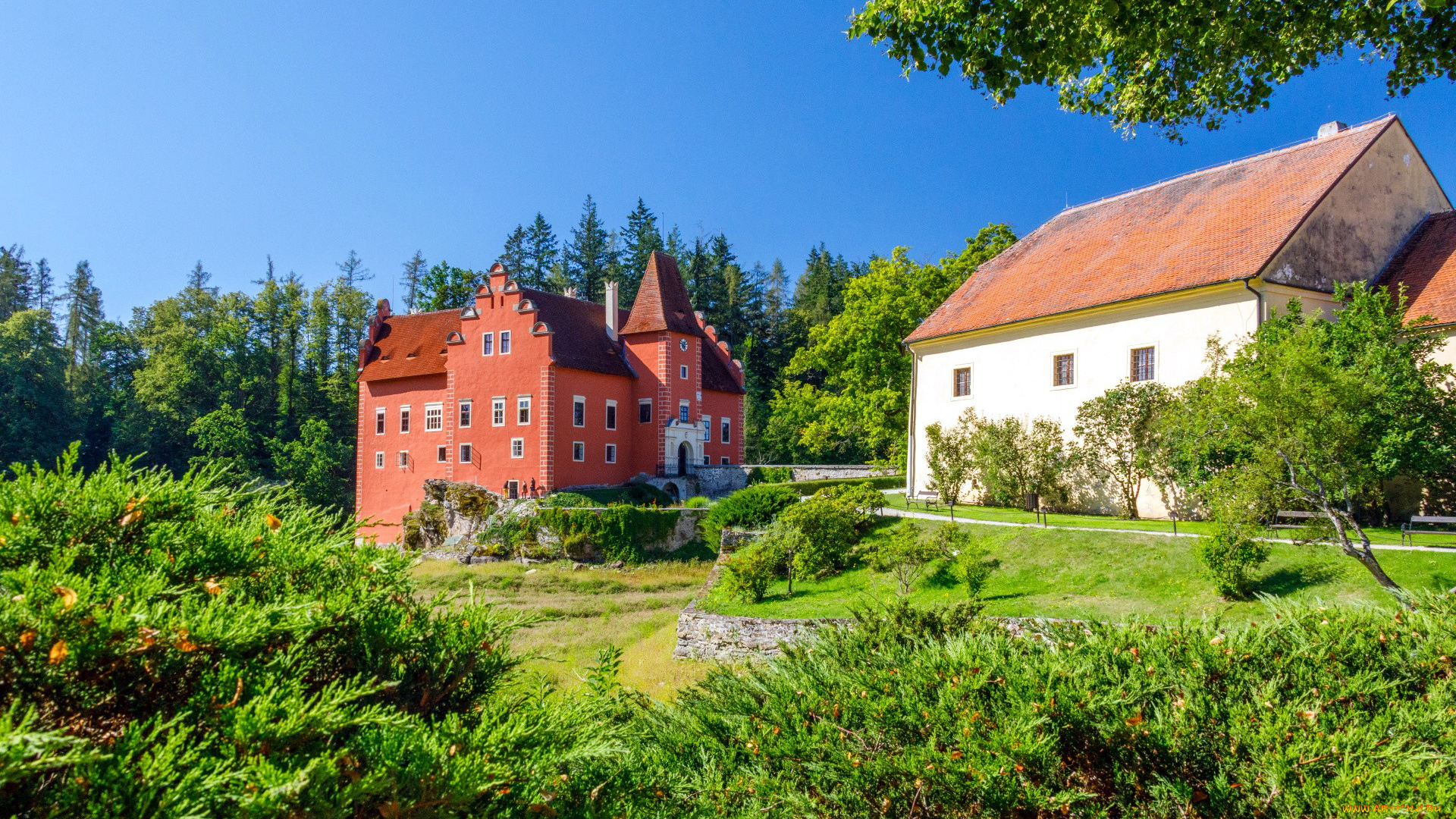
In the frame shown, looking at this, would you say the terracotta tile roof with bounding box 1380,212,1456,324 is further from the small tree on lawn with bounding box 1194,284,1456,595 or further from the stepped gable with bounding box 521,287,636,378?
the stepped gable with bounding box 521,287,636,378

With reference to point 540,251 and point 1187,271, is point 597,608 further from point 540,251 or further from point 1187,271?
point 540,251

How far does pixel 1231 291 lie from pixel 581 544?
24419 mm

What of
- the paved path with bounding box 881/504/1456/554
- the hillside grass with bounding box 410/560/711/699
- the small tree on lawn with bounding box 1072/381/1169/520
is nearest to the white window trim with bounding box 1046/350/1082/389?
the small tree on lawn with bounding box 1072/381/1169/520

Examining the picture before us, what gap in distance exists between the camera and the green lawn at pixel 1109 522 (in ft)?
56.3

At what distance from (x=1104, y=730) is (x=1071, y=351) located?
23.6 meters

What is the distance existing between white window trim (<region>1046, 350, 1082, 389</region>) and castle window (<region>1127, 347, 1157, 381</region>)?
5.30ft

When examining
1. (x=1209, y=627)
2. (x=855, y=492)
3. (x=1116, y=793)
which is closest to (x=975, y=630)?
(x=1209, y=627)

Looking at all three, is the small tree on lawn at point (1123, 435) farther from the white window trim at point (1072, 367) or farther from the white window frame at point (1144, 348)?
the white window trim at point (1072, 367)

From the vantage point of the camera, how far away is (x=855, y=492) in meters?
22.5

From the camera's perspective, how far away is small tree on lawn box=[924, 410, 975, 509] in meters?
28.0

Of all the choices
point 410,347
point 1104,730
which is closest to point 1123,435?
point 1104,730

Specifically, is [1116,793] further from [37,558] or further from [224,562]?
[37,558]

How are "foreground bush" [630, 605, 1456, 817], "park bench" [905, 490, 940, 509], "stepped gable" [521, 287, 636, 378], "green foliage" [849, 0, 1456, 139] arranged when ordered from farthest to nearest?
"stepped gable" [521, 287, 636, 378]
"park bench" [905, 490, 940, 509]
"green foliage" [849, 0, 1456, 139]
"foreground bush" [630, 605, 1456, 817]

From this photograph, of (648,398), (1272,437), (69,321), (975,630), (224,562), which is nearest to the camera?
(224,562)
